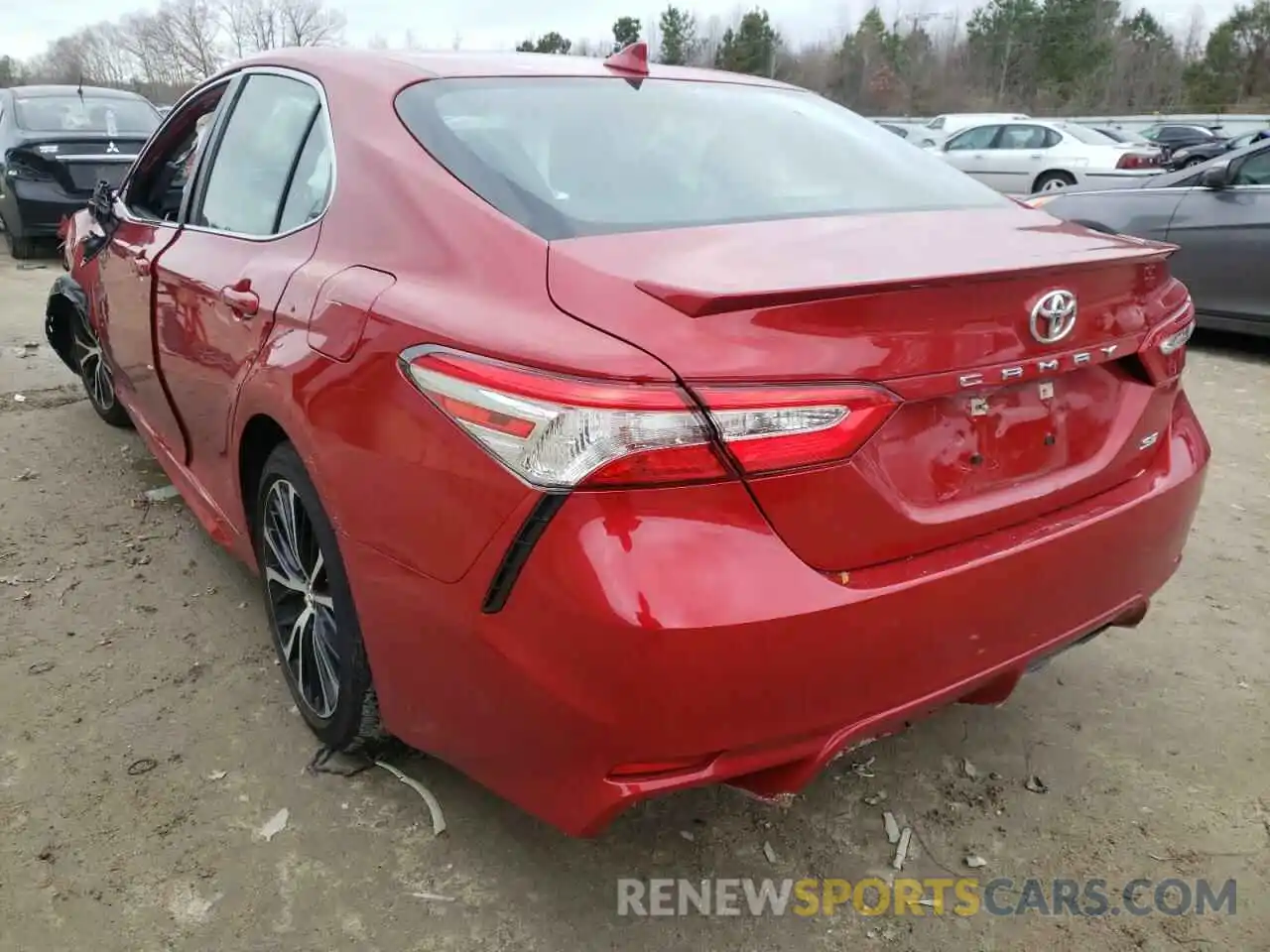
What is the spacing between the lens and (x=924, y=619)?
1.72 metres

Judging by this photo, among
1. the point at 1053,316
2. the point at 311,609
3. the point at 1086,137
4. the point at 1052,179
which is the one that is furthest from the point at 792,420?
the point at 1086,137

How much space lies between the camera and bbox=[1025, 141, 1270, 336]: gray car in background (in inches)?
240

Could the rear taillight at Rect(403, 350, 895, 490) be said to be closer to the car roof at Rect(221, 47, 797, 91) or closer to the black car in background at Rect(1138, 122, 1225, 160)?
the car roof at Rect(221, 47, 797, 91)

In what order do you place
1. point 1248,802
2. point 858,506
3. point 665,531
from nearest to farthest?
point 665,531 < point 858,506 < point 1248,802

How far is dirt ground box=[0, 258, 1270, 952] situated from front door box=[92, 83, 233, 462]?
69cm

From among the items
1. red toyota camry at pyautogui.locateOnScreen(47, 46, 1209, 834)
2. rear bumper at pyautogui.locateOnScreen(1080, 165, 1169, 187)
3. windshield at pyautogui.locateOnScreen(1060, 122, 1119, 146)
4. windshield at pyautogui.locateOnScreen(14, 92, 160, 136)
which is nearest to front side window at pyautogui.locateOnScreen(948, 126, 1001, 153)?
windshield at pyautogui.locateOnScreen(1060, 122, 1119, 146)

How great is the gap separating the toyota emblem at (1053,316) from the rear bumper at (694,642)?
34 cm

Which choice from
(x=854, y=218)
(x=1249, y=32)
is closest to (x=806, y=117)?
(x=854, y=218)

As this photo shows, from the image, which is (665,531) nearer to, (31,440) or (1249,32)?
(31,440)

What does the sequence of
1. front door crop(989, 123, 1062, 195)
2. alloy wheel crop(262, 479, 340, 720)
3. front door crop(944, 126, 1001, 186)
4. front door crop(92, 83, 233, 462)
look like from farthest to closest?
front door crop(944, 126, 1001, 186) < front door crop(989, 123, 1062, 195) < front door crop(92, 83, 233, 462) < alloy wheel crop(262, 479, 340, 720)

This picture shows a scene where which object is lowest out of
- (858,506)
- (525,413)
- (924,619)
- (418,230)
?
(924,619)

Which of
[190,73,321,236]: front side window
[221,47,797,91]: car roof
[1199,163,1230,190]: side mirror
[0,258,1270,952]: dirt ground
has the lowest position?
[0,258,1270,952]: dirt ground

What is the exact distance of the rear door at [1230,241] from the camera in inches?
240

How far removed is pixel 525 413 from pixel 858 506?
553 mm
